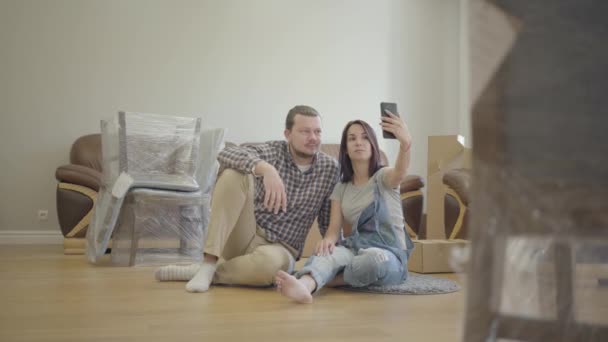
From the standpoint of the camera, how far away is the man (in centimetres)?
211

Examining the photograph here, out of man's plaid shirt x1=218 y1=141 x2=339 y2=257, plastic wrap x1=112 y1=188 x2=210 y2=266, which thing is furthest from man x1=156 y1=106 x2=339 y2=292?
plastic wrap x1=112 y1=188 x2=210 y2=266

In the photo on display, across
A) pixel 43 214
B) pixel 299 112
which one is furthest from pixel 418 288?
pixel 43 214

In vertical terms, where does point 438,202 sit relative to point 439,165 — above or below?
below

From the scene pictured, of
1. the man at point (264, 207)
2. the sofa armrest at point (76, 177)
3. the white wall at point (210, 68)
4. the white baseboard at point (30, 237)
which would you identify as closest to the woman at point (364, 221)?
the man at point (264, 207)

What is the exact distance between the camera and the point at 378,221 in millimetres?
2170

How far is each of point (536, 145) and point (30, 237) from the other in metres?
4.30

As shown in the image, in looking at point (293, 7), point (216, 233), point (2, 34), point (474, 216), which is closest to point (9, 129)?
point (2, 34)

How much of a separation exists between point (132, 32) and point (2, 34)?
2.96 ft

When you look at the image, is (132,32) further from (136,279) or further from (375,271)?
(375,271)

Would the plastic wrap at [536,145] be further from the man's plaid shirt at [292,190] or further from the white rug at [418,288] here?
the man's plaid shirt at [292,190]

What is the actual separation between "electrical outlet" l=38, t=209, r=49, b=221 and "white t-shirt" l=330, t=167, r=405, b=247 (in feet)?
9.30

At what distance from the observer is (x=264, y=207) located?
2221 millimetres

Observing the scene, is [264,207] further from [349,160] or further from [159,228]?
[159,228]

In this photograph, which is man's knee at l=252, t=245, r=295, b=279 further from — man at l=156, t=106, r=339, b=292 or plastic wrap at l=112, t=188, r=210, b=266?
plastic wrap at l=112, t=188, r=210, b=266
